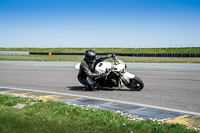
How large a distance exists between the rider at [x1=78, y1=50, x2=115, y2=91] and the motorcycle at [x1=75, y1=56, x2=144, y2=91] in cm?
15

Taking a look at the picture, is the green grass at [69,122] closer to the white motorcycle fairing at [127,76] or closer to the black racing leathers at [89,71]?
the black racing leathers at [89,71]

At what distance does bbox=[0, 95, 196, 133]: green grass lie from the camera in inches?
197

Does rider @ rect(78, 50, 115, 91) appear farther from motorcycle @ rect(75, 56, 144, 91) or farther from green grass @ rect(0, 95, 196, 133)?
green grass @ rect(0, 95, 196, 133)

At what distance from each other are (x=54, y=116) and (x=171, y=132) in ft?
7.48

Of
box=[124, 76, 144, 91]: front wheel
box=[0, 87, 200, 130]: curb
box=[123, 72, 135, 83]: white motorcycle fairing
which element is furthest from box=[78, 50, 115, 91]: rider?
box=[0, 87, 200, 130]: curb

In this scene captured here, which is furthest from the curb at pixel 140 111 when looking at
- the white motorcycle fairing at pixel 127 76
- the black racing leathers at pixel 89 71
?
the white motorcycle fairing at pixel 127 76

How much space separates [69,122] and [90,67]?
4.43 m

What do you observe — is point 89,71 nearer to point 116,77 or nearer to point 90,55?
point 90,55

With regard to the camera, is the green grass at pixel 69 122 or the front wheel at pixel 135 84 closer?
the green grass at pixel 69 122

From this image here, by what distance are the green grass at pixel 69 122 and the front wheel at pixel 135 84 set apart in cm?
335

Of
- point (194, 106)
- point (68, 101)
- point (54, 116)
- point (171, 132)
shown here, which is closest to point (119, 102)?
point (68, 101)

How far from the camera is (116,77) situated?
9625 mm

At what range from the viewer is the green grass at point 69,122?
16.4ft

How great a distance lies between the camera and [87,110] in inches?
252
